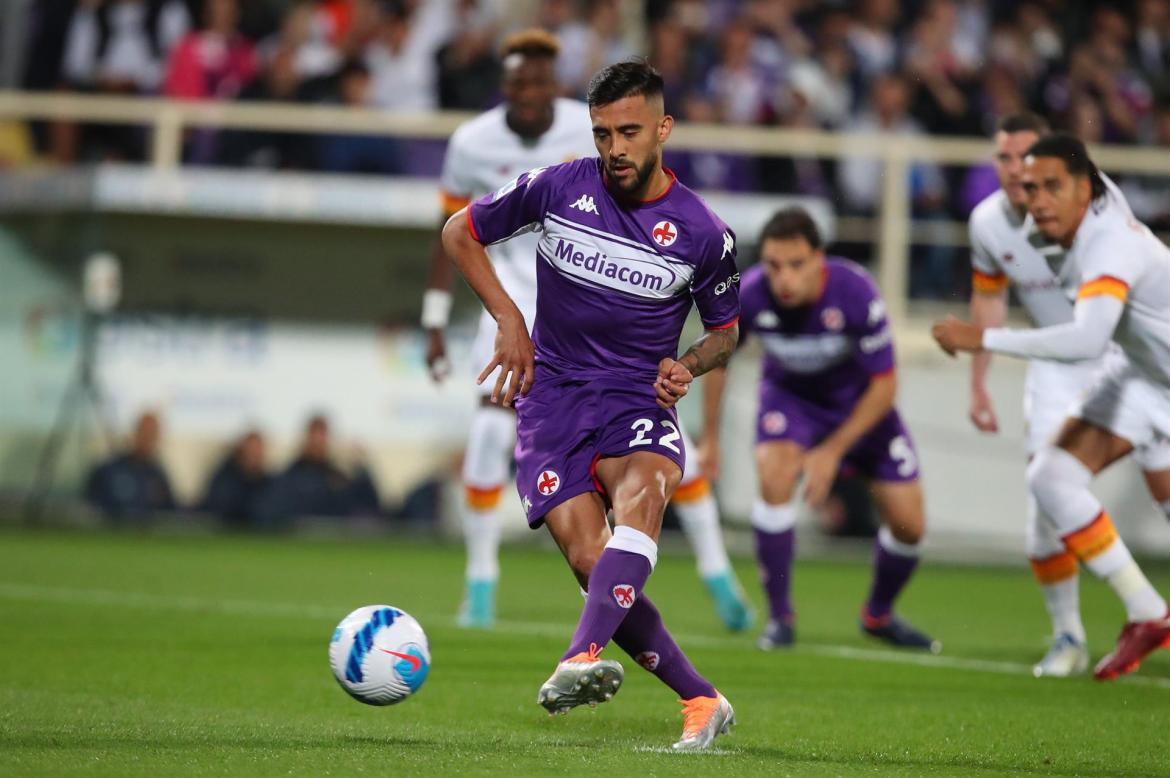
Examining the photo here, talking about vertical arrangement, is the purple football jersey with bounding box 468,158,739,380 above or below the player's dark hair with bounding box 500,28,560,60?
below

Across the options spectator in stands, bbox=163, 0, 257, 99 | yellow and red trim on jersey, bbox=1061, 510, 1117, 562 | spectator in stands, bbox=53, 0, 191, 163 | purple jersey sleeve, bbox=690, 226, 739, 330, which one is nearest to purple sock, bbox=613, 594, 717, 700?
purple jersey sleeve, bbox=690, 226, 739, 330

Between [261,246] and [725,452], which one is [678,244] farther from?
[261,246]

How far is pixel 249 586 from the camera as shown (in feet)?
38.1

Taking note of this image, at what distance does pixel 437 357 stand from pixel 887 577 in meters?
2.62

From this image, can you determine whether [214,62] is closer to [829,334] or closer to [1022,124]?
[829,334]

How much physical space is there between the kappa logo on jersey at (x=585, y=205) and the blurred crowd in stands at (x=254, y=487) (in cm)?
1063

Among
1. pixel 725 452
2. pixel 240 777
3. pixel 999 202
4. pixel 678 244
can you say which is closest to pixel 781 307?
pixel 999 202

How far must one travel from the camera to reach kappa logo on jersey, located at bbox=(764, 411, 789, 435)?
9.38 meters

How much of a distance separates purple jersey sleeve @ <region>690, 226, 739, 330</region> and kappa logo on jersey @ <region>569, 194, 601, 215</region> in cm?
40

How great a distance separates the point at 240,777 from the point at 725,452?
1178 centimetres

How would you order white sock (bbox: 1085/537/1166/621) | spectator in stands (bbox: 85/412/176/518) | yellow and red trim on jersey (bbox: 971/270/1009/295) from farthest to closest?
spectator in stands (bbox: 85/412/176/518) → yellow and red trim on jersey (bbox: 971/270/1009/295) → white sock (bbox: 1085/537/1166/621)

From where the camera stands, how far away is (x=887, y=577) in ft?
30.8

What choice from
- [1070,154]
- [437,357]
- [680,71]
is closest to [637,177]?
[1070,154]

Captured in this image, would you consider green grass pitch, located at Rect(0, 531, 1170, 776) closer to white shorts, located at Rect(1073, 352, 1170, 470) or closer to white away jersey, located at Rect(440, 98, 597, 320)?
white shorts, located at Rect(1073, 352, 1170, 470)
